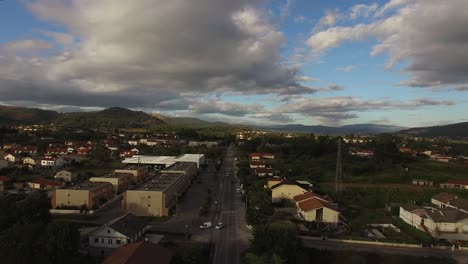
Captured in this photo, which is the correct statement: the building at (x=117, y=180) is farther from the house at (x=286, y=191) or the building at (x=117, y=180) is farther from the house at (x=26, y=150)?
the house at (x=26, y=150)

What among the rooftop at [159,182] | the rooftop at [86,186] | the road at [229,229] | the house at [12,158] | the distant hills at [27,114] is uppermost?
the distant hills at [27,114]

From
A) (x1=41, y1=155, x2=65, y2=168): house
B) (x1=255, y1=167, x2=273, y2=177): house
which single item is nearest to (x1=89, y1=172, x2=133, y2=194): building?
(x1=255, y1=167, x2=273, y2=177): house

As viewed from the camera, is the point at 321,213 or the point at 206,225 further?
the point at 321,213

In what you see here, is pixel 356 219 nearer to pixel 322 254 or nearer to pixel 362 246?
pixel 362 246

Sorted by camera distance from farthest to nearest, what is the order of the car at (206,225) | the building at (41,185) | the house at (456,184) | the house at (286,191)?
the house at (456,184) < the building at (41,185) < the house at (286,191) < the car at (206,225)

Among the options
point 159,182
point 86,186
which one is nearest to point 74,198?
point 86,186

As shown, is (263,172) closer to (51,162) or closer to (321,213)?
(321,213)

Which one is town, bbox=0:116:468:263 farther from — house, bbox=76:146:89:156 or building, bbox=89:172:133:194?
house, bbox=76:146:89:156

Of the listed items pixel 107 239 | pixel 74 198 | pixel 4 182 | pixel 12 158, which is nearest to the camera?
pixel 107 239

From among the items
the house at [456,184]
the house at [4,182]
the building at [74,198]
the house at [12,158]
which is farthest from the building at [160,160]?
the house at [456,184]
